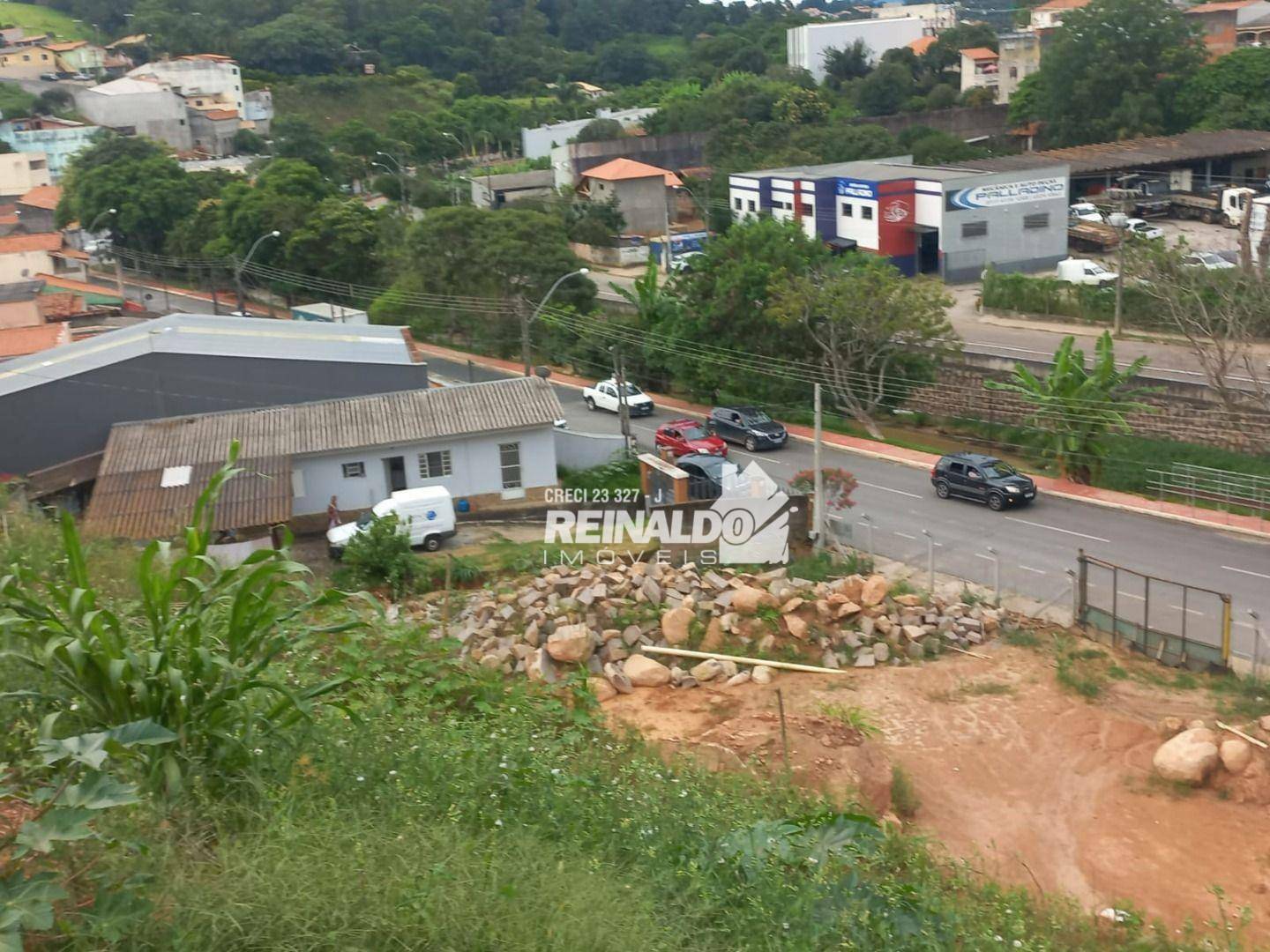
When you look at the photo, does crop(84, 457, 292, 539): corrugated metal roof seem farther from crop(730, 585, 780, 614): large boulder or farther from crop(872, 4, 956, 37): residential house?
crop(872, 4, 956, 37): residential house

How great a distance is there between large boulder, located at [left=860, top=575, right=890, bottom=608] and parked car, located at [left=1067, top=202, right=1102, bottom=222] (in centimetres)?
4518

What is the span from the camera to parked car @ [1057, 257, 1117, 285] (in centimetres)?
4812

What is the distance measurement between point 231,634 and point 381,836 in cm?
142

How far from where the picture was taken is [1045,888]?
1191 cm

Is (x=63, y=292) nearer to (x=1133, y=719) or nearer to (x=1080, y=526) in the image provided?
(x=1080, y=526)

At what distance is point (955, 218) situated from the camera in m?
51.7

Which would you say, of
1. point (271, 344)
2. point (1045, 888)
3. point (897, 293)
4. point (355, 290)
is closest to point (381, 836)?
point (1045, 888)

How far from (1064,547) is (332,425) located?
15.4 metres

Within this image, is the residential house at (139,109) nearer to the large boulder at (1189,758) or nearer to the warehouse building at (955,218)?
the warehouse building at (955,218)

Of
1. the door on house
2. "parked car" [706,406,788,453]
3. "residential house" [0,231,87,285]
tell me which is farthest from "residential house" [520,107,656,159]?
the door on house

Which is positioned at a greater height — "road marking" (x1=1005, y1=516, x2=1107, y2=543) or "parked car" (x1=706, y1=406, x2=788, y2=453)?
"parked car" (x1=706, y1=406, x2=788, y2=453)

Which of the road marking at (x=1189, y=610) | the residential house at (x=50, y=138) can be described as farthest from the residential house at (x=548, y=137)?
the road marking at (x=1189, y=610)

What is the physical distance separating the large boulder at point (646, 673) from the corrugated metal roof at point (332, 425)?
34.2 ft

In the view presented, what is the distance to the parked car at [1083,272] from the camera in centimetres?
4812
